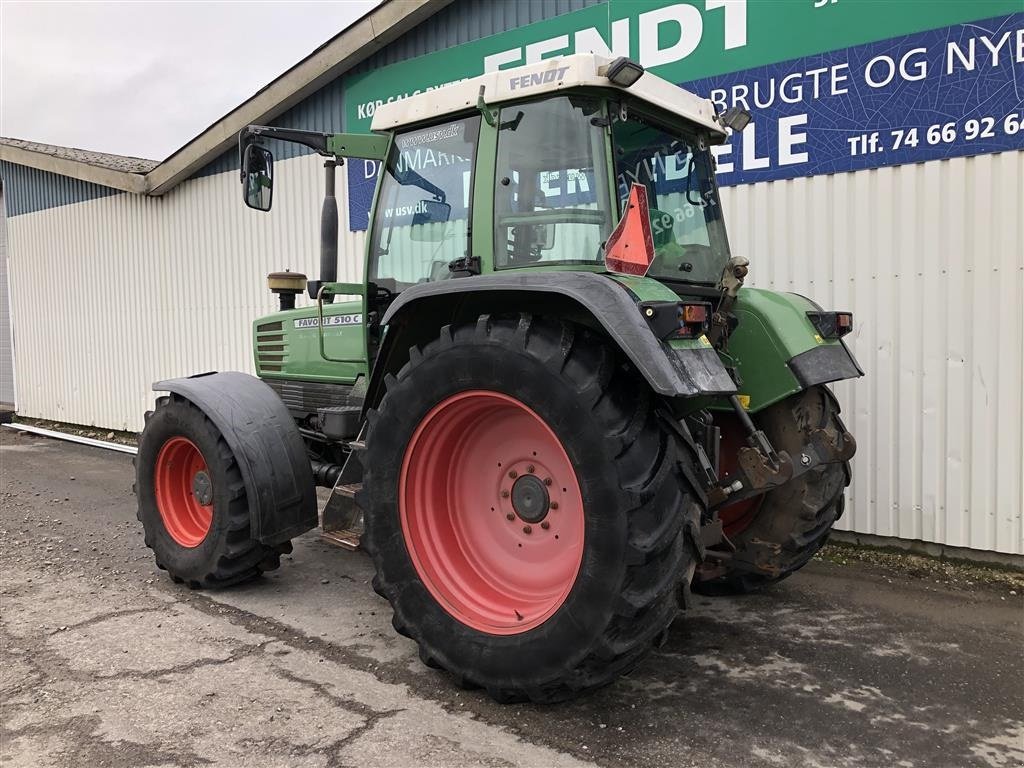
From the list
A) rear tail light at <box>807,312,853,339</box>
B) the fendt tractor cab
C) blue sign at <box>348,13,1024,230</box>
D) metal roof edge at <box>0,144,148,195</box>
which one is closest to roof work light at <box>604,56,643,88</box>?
the fendt tractor cab

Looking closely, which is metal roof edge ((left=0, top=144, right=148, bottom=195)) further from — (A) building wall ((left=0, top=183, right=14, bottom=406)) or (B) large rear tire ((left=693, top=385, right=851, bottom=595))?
(B) large rear tire ((left=693, top=385, right=851, bottom=595))

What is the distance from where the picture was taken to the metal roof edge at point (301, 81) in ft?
24.3

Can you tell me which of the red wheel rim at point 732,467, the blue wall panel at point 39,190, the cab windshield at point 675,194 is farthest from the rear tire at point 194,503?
the blue wall panel at point 39,190

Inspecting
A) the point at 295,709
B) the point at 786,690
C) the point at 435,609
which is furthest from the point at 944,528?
the point at 295,709

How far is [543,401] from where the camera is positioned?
2.87 metres

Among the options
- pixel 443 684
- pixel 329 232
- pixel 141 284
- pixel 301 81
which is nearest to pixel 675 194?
pixel 329 232

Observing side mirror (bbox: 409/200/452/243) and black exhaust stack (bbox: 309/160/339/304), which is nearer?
side mirror (bbox: 409/200/452/243)

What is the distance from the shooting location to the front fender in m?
3.65

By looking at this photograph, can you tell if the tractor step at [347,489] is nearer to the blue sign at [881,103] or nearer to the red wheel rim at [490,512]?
the red wheel rim at [490,512]

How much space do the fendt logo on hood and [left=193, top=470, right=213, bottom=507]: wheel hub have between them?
278cm

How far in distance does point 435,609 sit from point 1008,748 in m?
2.19

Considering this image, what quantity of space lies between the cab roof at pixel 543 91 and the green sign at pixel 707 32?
188 centimetres

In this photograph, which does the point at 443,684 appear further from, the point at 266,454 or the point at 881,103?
the point at 881,103

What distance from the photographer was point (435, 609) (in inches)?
127
